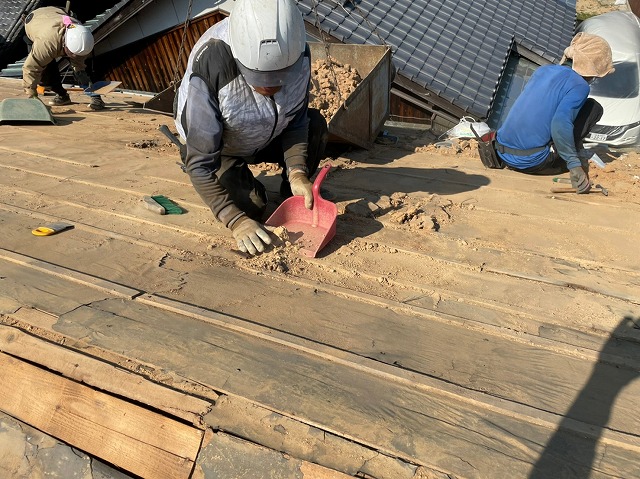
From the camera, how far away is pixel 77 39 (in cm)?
541

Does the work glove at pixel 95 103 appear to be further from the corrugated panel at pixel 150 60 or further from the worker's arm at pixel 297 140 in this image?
the worker's arm at pixel 297 140

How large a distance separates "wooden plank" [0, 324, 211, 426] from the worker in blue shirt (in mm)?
3002

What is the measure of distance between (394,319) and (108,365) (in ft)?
3.55

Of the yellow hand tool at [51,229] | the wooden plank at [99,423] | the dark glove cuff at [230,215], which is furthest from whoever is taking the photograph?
the yellow hand tool at [51,229]

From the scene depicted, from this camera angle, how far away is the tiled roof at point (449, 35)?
21.6 ft

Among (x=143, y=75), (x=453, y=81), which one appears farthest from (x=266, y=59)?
(x=143, y=75)

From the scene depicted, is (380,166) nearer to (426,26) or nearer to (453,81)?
(453,81)

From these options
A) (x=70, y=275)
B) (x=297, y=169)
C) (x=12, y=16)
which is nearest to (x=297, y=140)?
(x=297, y=169)

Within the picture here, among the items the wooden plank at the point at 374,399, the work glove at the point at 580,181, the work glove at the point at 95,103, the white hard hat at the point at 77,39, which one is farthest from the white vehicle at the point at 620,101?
the white hard hat at the point at 77,39

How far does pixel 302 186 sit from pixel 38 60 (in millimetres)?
4418

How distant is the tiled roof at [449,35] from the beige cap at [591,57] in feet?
9.03

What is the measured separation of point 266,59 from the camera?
216 centimetres

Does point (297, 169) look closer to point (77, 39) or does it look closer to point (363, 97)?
point (363, 97)

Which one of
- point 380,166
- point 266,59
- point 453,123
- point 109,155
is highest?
point 266,59
